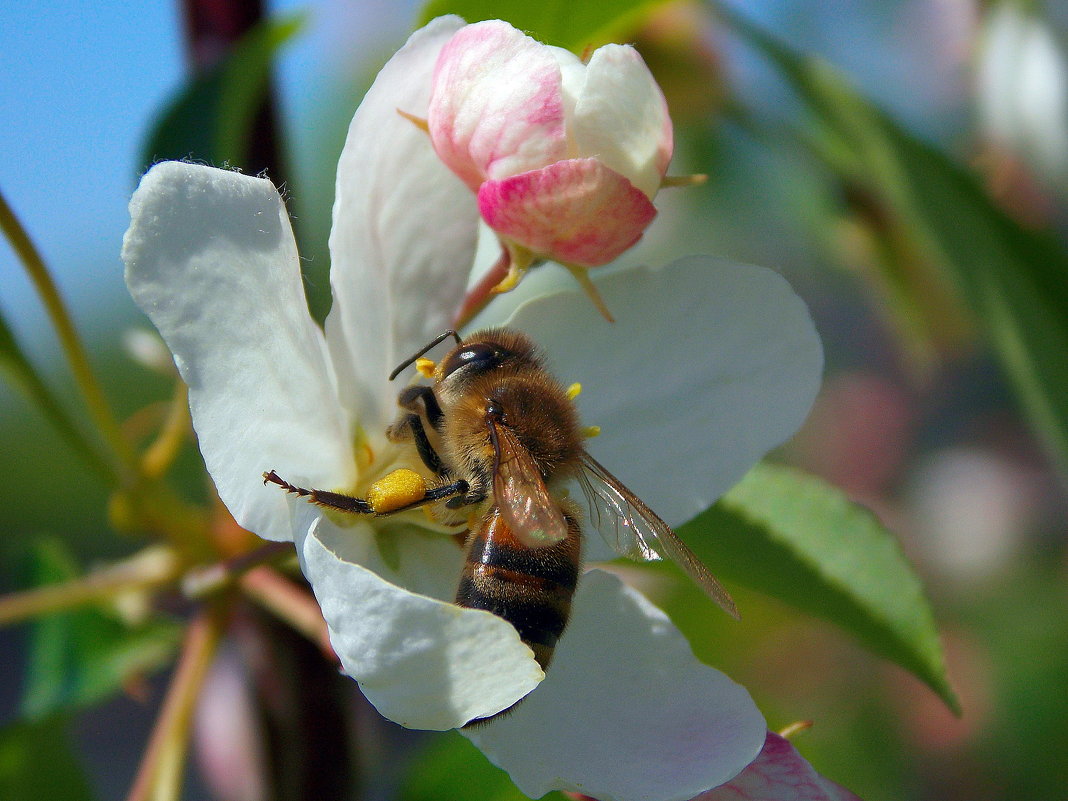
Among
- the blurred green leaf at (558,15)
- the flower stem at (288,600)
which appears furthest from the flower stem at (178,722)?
the blurred green leaf at (558,15)

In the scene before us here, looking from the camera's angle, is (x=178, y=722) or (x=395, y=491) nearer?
(x=395, y=491)

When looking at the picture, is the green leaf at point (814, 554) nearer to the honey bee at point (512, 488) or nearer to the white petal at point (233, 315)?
the honey bee at point (512, 488)

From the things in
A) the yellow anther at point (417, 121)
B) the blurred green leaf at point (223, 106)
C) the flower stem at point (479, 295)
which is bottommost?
the flower stem at point (479, 295)

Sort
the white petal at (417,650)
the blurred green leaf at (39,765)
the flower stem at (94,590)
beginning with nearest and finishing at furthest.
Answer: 1. the white petal at (417,650)
2. the flower stem at (94,590)
3. the blurred green leaf at (39,765)

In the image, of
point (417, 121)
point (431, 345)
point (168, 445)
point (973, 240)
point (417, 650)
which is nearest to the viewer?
point (417, 650)

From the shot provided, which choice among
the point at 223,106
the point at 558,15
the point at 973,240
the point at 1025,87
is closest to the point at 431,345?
the point at 558,15

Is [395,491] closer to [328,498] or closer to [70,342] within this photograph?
[328,498]

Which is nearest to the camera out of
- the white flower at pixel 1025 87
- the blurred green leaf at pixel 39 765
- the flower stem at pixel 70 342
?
the flower stem at pixel 70 342

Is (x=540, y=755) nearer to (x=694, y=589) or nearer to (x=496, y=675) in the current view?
(x=496, y=675)
